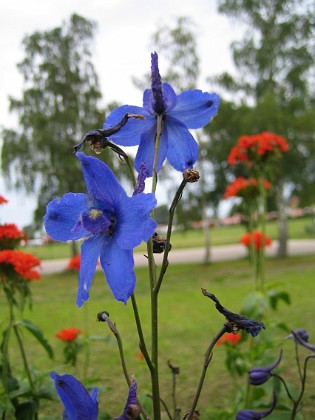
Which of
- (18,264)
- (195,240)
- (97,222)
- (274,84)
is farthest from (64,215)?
(195,240)

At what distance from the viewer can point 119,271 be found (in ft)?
2.03

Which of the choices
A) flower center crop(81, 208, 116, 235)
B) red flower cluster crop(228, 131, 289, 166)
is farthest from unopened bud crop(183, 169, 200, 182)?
red flower cluster crop(228, 131, 289, 166)

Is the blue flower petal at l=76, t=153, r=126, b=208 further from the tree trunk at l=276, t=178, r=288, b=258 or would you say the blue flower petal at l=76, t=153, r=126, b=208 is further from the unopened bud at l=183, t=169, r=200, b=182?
the tree trunk at l=276, t=178, r=288, b=258

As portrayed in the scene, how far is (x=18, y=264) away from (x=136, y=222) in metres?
1.45

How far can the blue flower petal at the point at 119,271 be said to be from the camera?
0.60m

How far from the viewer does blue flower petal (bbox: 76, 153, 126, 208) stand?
2.13ft

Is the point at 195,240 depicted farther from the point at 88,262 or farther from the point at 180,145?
the point at 88,262

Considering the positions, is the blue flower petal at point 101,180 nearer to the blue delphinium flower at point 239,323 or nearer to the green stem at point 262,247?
the blue delphinium flower at point 239,323

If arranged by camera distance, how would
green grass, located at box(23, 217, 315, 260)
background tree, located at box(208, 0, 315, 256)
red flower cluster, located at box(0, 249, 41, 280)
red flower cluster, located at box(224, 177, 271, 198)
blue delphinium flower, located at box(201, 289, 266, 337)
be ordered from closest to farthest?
blue delphinium flower, located at box(201, 289, 266, 337), red flower cluster, located at box(0, 249, 41, 280), red flower cluster, located at box(224, 177, 271, 198), background tree, located at box(208, 0, 315, 256), green grass, located at box(23, 217, 315, 260)

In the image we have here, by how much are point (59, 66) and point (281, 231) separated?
7.67 m

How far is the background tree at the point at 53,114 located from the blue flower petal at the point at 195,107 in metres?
12.0

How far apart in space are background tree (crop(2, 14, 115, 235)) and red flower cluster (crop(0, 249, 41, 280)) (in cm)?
1073

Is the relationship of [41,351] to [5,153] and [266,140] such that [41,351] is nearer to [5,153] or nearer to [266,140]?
[266,140]

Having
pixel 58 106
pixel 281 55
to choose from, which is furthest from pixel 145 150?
pixel 58 106
